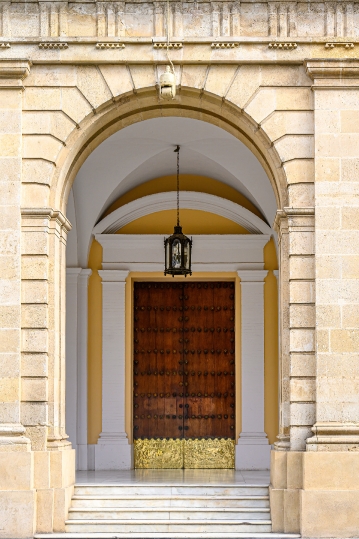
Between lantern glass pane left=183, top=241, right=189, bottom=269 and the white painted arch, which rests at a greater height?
the white painted arch

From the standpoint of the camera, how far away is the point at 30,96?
11.8m

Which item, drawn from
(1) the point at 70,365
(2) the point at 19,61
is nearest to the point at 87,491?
(1) the point at 70,365

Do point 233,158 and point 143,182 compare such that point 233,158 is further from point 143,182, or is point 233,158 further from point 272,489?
point 272,489

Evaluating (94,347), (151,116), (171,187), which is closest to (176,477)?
(94,347)

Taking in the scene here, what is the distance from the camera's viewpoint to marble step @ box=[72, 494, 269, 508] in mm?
11789

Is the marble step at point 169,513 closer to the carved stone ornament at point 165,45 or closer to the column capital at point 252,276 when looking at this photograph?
the column capital at point 252,276

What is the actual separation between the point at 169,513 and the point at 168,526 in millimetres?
214

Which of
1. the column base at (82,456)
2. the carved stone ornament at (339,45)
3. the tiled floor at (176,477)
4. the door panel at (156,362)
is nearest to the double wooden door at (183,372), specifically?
the door panel at (156,362)

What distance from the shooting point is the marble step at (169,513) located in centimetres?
1155

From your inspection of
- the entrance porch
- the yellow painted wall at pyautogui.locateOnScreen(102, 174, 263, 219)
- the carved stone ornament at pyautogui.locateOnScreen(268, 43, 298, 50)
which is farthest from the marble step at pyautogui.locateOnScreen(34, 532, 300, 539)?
the yellow painted wall at pyautogui.locateOnScreen(102, 174, 263, 219)

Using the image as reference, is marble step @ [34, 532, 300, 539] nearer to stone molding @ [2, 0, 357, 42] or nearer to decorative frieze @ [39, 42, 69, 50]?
decorative frieze @ [39, 42, 69, 50]

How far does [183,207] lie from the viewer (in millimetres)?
16266

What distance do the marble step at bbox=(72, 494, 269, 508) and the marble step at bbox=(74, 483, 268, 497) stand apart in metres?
0.14

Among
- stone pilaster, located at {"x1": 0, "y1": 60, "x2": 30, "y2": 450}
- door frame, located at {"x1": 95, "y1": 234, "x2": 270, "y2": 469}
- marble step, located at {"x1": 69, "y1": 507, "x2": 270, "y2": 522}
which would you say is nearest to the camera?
stone pilaster, located at {"x1": 0, "y1": 60, "x2": 30, "y2": 450}
